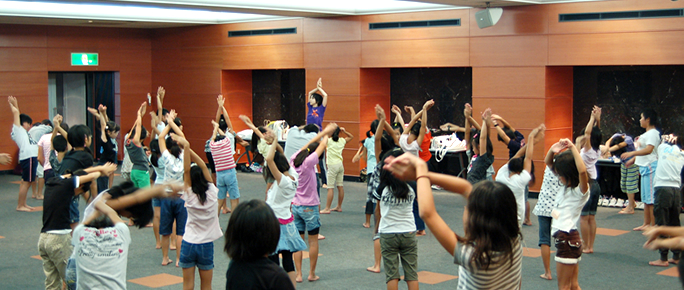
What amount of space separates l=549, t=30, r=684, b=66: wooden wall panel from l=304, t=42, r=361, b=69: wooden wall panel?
406 centimetres

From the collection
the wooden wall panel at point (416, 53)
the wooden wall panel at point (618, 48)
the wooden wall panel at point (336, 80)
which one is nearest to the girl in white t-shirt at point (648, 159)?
the wooden wall panel at point (618, 48)

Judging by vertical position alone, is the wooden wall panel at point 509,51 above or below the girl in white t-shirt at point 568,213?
above

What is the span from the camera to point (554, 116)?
1158 centimetres

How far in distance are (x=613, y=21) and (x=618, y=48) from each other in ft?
1.42

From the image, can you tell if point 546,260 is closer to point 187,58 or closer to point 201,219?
point 201,219

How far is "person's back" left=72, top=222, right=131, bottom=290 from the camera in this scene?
3.54m

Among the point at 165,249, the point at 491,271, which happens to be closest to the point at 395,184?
the point at 491,271

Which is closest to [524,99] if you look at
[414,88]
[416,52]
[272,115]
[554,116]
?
[554,116]

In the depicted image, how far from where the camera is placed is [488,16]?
1127 cm

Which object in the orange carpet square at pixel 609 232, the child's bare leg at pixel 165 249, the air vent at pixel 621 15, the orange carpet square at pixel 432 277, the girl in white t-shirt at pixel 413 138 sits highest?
the air vent at pixel 621 15

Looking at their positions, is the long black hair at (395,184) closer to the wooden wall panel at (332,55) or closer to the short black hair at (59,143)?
the short black hair at (59,143)

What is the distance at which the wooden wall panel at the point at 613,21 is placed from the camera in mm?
10023

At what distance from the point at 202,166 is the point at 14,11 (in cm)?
1016

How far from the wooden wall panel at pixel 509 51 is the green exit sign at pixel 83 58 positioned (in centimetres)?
964
